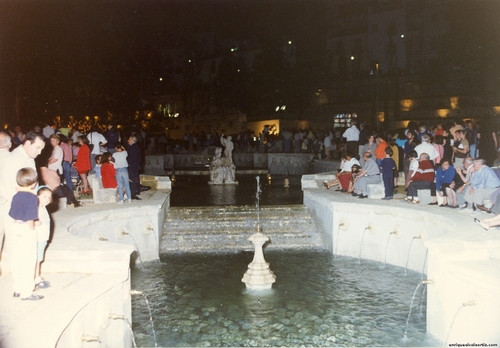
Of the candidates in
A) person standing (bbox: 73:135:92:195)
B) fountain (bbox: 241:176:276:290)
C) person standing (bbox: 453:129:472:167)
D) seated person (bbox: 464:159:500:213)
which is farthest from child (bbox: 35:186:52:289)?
person standing (bbox: 453:129:472:167)

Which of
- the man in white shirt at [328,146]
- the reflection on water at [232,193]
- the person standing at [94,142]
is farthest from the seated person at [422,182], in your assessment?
the man in white shirt at [328,146]

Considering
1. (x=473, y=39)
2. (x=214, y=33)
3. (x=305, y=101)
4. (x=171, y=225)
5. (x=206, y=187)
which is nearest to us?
(x=171, y=225)

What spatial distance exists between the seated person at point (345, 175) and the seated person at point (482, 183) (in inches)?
163

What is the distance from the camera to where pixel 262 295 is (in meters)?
9.70

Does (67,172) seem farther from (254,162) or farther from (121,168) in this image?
(254,162)

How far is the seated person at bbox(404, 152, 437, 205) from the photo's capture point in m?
12.8

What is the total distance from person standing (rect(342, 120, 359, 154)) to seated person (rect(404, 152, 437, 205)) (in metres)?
5.68

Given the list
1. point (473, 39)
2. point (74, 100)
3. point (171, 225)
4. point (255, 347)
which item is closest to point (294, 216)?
point (171, 225)

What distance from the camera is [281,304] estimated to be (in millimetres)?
9250

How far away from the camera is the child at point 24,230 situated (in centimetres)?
629

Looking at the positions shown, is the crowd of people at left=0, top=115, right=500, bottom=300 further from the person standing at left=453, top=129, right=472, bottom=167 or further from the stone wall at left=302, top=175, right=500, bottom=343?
the stone wall at left=302, top=175, right=500, bottom=343

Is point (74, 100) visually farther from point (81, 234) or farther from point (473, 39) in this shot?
point (473, 39)

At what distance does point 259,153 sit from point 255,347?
2517 centimetres

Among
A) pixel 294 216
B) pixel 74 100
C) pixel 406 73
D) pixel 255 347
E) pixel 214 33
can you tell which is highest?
pixel 214 33
